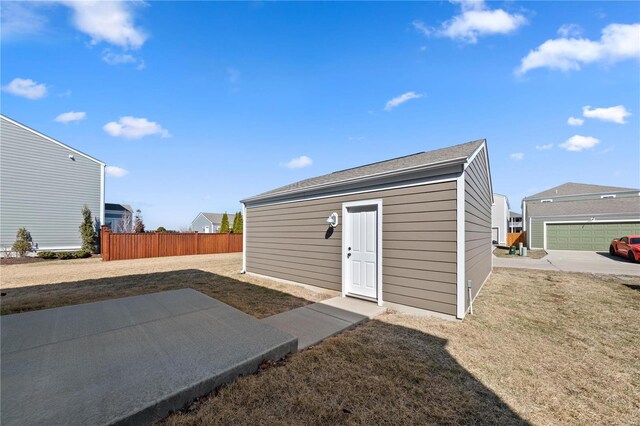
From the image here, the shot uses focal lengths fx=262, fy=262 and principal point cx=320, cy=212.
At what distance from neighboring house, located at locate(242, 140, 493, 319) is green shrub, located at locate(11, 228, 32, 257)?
Result: 45.2 feet

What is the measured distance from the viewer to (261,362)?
2701 mm

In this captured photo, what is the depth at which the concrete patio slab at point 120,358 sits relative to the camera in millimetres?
Answer: 1855

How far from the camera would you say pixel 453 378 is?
2.63m

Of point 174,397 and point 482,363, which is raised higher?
point 174,397

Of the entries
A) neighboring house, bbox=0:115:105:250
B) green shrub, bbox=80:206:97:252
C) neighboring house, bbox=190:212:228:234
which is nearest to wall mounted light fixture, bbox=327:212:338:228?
green shrub, bbox=80:206:97:252

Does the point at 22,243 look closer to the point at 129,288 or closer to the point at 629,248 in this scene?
the point at 129,288

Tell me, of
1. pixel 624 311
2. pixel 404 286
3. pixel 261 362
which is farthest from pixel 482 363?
pixel 624 311

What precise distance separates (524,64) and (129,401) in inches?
380

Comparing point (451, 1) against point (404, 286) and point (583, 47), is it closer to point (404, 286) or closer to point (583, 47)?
point (583, 47)

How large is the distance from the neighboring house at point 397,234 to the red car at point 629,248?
11997 millimetres

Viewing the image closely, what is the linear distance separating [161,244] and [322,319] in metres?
13.8

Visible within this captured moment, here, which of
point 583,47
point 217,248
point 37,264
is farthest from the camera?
point 217,248

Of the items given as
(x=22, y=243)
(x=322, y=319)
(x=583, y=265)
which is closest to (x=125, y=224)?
(x=22, y=243)

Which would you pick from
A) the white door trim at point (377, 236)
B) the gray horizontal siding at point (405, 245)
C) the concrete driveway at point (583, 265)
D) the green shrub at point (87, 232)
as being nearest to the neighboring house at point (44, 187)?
the green shrub at point (87, 232)
